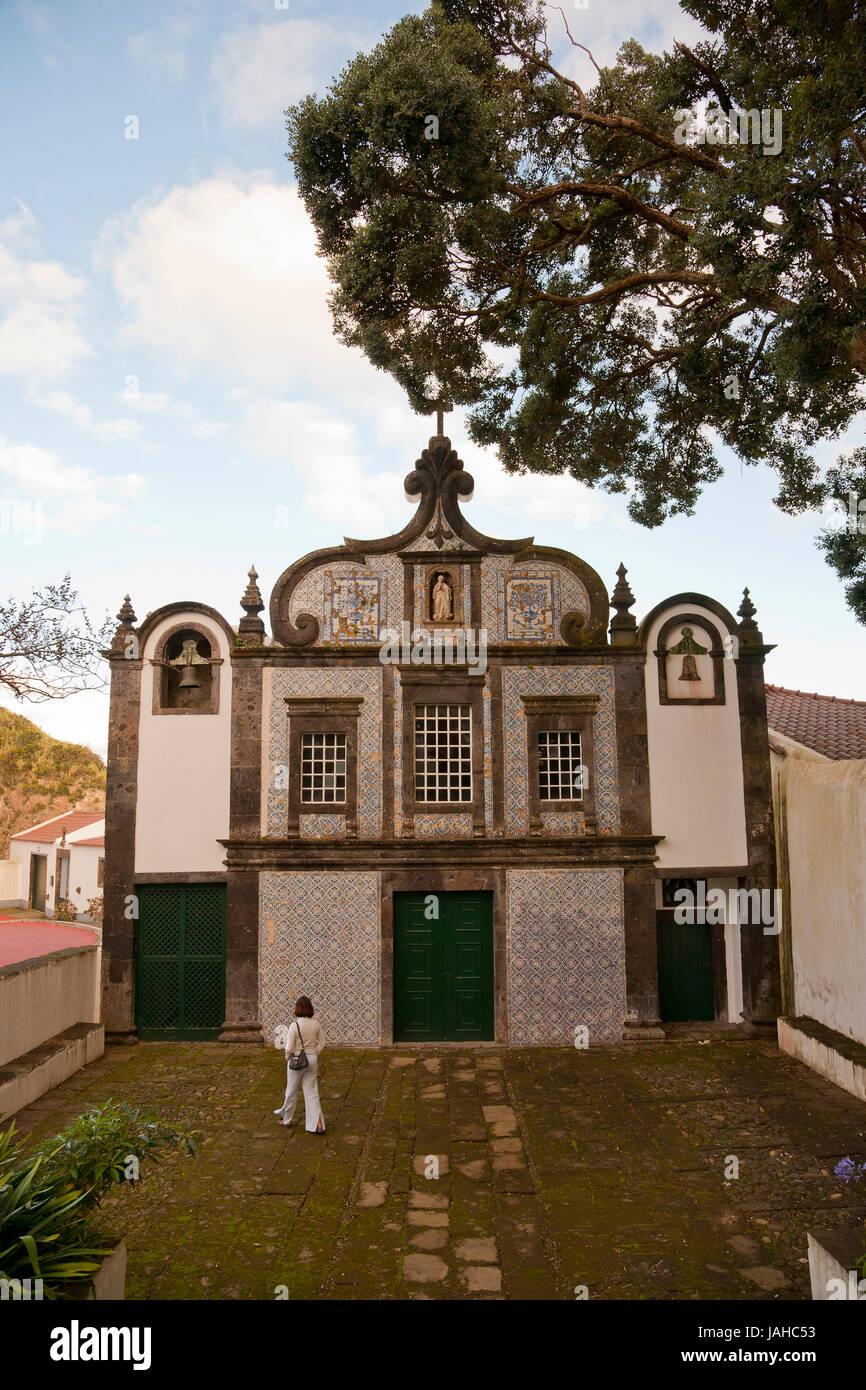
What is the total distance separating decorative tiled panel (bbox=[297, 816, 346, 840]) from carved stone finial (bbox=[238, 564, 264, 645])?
2892 mm

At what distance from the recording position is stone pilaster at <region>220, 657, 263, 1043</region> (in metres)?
12.3

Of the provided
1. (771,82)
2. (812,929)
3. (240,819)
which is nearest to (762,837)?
(812,929)

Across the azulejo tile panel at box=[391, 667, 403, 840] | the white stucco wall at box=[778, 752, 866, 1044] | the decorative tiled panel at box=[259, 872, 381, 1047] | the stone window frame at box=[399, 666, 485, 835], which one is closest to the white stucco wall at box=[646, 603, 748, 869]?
the white stucco wall at box=[778, 752, 866, 1044]

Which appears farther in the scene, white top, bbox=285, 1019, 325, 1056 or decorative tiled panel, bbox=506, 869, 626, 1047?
decorative tiled panel, bbox=506, 869, 626, 1047

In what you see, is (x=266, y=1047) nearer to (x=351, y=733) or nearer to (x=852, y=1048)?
(x=351, y=733)

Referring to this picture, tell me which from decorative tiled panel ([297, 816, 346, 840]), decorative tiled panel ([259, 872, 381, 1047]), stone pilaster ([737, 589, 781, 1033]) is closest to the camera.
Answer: decorative tiled panel ([259, 872, 381, 1047])

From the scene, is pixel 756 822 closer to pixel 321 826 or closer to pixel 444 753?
pixel 444 753

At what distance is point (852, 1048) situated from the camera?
404 inches

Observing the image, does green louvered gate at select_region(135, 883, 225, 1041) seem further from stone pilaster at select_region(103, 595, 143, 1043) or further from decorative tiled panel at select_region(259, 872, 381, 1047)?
decorative tiled panel at select_region(259, 872, 381, 1047)

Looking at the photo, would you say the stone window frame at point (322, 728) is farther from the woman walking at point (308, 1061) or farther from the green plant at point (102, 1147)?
the green plant at point (102, 1147)

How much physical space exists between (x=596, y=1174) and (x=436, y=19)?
36.9 ft

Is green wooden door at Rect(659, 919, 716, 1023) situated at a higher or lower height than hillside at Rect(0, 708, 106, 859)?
lower

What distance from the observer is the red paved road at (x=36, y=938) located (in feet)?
68.7

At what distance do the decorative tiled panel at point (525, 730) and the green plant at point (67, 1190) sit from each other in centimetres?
787
